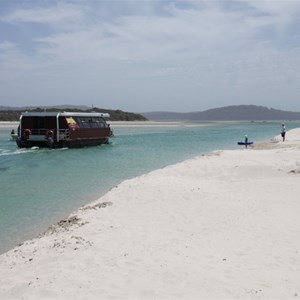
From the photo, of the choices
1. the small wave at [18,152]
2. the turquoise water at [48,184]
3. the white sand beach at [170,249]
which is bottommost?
the turquoise water at [48,184]

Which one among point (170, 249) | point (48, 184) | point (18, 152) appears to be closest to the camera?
point (170, 249)

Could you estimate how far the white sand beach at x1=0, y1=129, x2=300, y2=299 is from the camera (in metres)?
6.14

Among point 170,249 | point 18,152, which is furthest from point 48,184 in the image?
point 18,152

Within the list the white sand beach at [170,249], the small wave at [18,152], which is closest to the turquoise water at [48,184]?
the small wave at [18,152]

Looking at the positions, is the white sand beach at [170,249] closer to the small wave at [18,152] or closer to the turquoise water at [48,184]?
the turquoise water at [48,184]

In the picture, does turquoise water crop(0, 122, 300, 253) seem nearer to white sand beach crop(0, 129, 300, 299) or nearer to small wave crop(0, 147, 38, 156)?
small wave crop(0, 147, 38, 156)

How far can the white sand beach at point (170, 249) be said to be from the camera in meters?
6.14

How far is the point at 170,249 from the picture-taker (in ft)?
26.1

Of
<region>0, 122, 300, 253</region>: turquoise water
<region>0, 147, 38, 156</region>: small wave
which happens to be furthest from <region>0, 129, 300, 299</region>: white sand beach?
<region>0, 147, 38, 156</region>: small wave

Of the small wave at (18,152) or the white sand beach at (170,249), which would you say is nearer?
the white sand beach at (170,249)

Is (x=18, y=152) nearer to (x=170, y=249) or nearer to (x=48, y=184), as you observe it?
(x=48, y=184)

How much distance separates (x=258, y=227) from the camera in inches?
371

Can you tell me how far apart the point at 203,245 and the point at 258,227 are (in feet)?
6.00

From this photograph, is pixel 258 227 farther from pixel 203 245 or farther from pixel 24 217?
pixel 24 217
